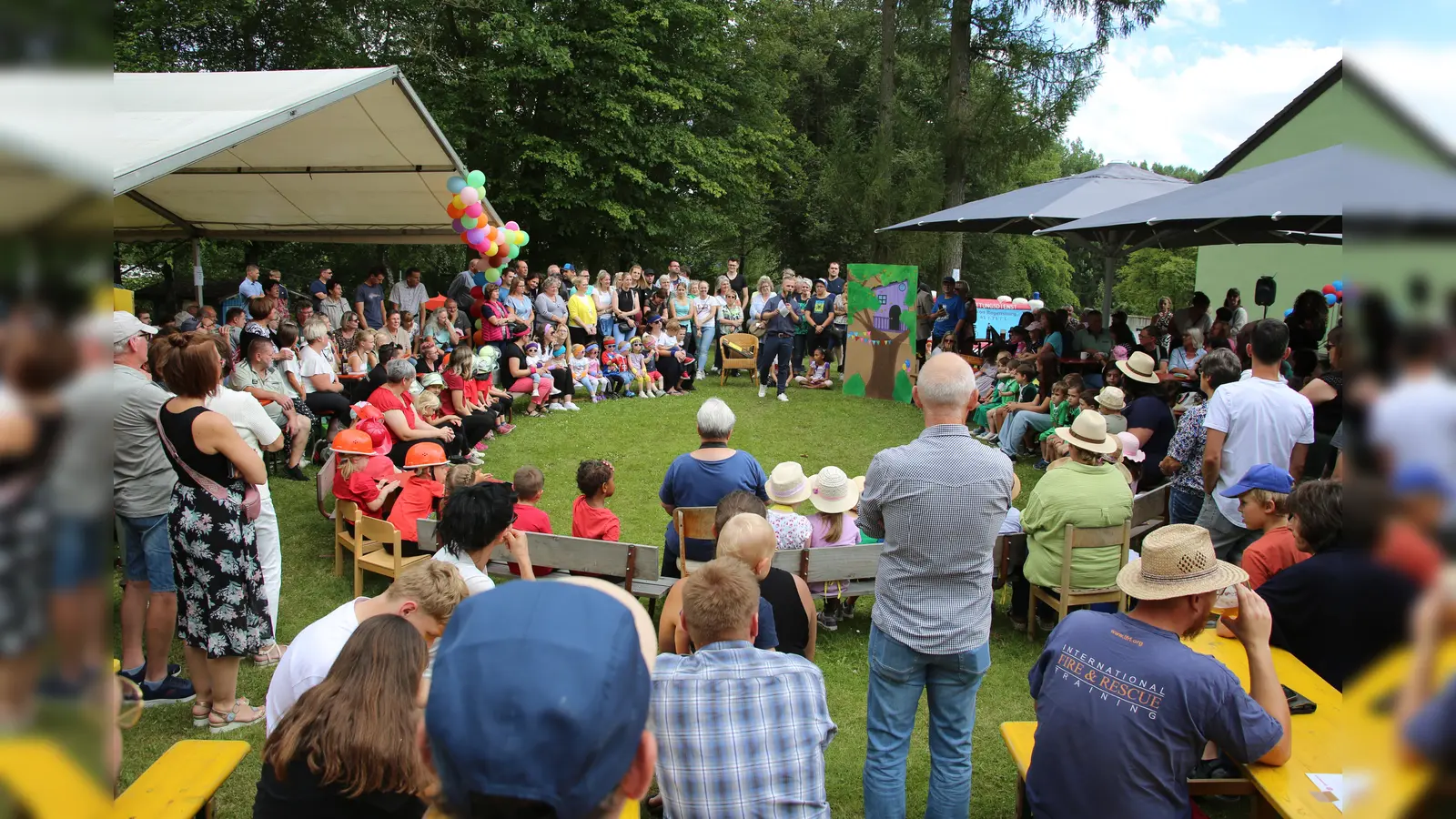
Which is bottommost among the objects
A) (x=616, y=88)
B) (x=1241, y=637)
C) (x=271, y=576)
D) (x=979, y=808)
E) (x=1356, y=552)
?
(x=979, y=808)

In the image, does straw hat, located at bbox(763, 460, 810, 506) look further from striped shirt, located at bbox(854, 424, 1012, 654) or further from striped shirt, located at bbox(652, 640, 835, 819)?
striped shirt, located at bbox(652, 640, 835, 819)

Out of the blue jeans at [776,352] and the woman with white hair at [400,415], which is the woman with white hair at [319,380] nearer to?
the woman with white hair at [400,415]

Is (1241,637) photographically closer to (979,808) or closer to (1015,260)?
(979,808)

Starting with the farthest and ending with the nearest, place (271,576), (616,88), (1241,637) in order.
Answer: (616,88), (271,576), (1241,637)

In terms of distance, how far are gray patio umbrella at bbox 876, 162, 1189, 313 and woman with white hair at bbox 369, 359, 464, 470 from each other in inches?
259

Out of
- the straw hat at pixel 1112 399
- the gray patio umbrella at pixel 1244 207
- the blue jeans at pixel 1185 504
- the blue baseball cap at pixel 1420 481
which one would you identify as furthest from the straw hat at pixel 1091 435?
the blue baseball cap at pixel 1420 481

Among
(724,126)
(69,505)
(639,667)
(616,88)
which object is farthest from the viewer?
(724,126)

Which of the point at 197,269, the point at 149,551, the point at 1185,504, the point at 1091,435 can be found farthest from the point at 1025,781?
the point at 197,269

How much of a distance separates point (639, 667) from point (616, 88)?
19.0 metres

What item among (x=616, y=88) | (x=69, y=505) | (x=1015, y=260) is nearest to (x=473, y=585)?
(x=69, y=505)

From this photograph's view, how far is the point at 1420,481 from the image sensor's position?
318 mm

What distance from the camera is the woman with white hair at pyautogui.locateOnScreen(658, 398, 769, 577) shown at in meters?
4.55

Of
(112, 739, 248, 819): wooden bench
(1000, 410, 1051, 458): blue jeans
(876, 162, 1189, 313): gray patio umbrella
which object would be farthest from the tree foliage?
(112, 739, 248, 819): wooden bench

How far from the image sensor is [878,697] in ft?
10.1
